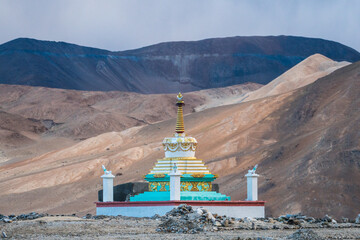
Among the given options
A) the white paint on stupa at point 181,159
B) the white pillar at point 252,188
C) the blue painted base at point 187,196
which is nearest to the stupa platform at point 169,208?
the white pillar at point 252,188

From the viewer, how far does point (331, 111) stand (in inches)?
2549

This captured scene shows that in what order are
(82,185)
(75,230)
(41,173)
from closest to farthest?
1. (75,230)
2. (82,185)
3. (41,173)

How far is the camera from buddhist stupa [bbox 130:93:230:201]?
28.7 metres

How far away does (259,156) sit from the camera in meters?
63.4

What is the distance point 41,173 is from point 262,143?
2222 centimetres

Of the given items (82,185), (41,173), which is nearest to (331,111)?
(82,185)

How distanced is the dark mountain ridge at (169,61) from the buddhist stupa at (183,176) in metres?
126

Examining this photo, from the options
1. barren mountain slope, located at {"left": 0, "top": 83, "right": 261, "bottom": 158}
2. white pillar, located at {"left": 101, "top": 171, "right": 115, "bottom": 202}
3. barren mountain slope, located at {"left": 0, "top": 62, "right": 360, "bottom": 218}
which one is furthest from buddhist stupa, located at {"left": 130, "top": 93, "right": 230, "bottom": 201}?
barren mountain slope, located at {"left": 0, "top": 83, "right": 261, "bottom": 158}

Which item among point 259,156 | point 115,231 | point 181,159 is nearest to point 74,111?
point 259,156

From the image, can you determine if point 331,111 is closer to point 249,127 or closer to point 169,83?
point 249,127

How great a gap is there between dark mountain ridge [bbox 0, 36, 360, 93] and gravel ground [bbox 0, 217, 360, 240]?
434ft

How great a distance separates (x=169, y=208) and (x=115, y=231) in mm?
5422

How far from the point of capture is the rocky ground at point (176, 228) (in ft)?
66.6

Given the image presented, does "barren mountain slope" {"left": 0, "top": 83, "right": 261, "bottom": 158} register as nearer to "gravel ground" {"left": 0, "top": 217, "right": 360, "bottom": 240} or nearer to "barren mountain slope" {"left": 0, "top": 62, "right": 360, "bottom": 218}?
"barren mountain slope" {"left": 0, "top": 62, "right": 360, "bottom": 218}
